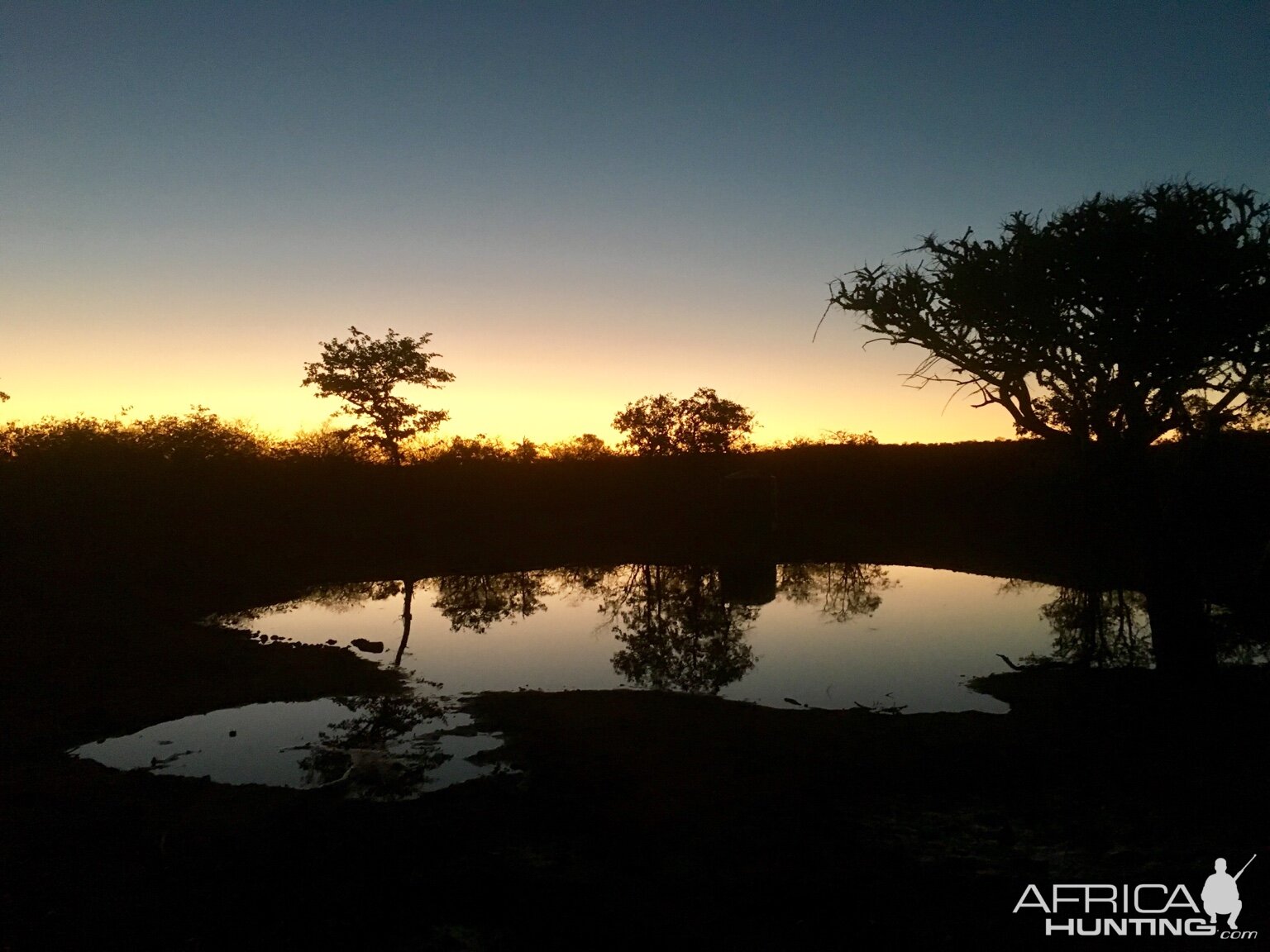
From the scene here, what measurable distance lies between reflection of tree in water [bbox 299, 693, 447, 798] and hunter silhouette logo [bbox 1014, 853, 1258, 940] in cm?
515

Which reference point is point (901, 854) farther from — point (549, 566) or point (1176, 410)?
point (549, 566)

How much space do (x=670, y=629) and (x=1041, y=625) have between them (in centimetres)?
686

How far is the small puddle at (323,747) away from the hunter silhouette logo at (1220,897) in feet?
18.4

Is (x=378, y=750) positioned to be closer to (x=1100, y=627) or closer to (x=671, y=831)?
(x=671, y=831)

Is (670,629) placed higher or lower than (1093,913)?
higher

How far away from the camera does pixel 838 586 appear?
1808cm

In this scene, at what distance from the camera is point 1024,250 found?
1021 cm

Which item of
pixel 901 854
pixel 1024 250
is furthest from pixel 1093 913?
pixel 1024 250

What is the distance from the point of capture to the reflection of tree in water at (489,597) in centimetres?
1515

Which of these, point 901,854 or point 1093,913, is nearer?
point 1093,913

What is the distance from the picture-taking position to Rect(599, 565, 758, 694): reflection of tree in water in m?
10.8

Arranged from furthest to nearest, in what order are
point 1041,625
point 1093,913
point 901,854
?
point 1041,625, point 901,854, point 1093,913

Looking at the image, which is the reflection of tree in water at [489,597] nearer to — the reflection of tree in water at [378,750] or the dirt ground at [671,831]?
the reflection of tree in water at [378,750]

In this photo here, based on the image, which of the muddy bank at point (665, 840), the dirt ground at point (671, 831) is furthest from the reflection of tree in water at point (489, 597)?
the muddy bank at point (665, 840)
